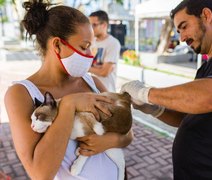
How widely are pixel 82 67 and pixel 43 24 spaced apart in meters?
0.33

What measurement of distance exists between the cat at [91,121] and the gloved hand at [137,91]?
0.19ft

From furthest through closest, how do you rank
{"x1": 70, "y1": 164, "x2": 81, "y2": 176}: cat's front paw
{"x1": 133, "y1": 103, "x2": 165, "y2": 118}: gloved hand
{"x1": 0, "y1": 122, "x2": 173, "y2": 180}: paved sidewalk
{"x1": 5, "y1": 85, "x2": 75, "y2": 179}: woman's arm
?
{"x1": 0, "y1": 122, "x2": 173, "y2": 180}: paved sidewalk
{"x1": 133, "y1": 103, "x2": 165, "y2": 118}: gloved hand
{"x1": 70, "y1": 164, "x2": 81, "y2": 176}: cat's front paw
{"x1": 5, "y1": 85, "x2": 75, "y2": 179}: woman's arm

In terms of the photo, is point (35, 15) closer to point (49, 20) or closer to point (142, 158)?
point (49, 20)

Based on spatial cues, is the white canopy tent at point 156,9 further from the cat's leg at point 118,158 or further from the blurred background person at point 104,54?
the cat's leg at point 118,158

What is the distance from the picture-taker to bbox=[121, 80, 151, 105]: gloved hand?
1.56 metres

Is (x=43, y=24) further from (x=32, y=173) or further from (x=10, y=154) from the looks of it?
(x=10, y=154)

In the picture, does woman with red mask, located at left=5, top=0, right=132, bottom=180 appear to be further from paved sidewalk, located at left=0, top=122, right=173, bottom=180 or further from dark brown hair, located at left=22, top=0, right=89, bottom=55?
paved sidewalk, located at left=0, top=122, right=173, bottom=180

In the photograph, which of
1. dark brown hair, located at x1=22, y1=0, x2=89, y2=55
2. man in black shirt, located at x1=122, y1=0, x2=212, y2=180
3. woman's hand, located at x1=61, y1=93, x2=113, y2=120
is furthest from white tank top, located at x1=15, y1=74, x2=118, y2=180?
man in black shirt, located at x1=122, y1=0, x2=212, y2=180

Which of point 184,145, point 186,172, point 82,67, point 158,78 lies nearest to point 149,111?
point 184,145

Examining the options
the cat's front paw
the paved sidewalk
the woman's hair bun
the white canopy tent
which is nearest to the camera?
the cat's front paw

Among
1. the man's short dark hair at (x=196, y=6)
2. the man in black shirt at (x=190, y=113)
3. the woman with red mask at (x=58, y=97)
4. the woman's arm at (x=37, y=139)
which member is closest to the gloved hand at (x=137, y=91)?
the man in black shirt at (x=190, y=113)

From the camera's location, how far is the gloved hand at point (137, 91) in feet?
5.13

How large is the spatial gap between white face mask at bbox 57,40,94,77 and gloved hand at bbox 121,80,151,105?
0.30m

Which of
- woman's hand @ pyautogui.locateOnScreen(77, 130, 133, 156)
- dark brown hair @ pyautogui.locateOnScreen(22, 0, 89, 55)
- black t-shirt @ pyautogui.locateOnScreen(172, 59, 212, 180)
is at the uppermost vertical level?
dark brown hair @ pyautogui.locateOnScreen(22, 0, 89, 55)
